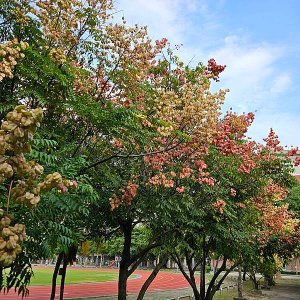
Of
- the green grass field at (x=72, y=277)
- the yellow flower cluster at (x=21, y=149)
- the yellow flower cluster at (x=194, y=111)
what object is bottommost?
the green grass field at (x=72, y=277)

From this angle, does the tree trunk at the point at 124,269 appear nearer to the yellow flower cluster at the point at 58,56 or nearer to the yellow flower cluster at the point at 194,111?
the yellow flower cluster at the point at 194,111

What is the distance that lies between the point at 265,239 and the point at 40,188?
1542cm

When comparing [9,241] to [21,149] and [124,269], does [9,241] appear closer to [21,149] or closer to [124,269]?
[21,149]

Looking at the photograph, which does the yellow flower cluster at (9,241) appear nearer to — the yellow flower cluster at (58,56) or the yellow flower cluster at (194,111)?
the yellow flower cluster at (58,56)

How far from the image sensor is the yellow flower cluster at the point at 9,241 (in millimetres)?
1765

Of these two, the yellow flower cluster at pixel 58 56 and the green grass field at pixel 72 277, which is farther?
the green grass field at pixel 72 277

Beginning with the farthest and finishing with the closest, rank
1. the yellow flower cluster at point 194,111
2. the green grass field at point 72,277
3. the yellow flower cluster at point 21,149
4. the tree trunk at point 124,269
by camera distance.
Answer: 1. the green grass field at point 72,277
2. the tree trunk at point 124,269
3. the yellow flower cluster at point 194,111
4. the yellow flower cluster at point 21,149

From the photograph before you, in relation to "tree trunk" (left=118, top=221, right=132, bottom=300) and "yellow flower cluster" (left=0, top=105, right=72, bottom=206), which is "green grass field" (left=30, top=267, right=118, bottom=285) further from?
"yellow flower cluster" (left=0, top=105, right=72, bottom=206)

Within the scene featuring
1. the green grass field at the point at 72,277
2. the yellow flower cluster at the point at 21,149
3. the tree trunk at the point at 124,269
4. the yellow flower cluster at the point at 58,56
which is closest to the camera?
the yellow flower cluster at the point at 21,149

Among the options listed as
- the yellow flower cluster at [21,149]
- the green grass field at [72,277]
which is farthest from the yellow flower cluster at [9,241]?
the green grass field at [72,277]

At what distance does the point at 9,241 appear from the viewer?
1777 millimetres

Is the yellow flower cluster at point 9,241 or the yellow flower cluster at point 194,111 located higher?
the yellow flower cluster at point 194,111

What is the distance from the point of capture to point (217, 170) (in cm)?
976

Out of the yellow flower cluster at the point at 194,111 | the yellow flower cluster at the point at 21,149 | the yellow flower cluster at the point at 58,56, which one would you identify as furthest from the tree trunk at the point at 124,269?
the yellow flower cluster at the point at 21,149
